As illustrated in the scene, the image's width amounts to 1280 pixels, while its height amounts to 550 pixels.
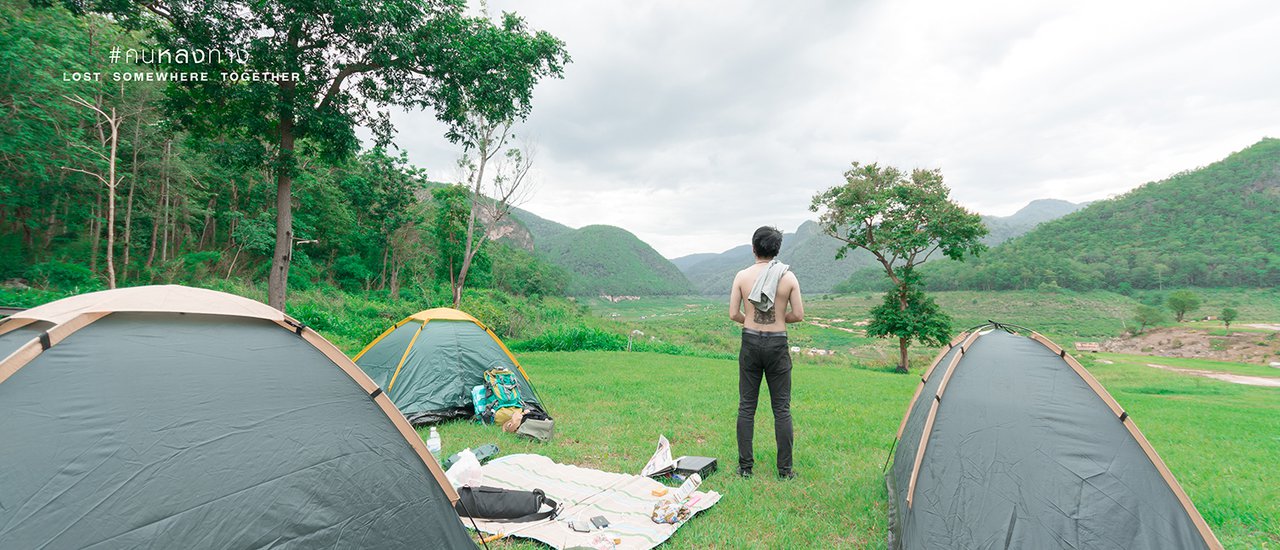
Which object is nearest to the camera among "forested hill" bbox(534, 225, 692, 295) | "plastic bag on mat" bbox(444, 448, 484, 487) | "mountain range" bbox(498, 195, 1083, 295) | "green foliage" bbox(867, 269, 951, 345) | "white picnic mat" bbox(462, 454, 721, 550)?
"white picnic mat" bbox(462, 454, 721, 550)

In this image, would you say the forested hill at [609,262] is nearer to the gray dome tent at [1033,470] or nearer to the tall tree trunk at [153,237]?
the tall tree trunk at [153,237]

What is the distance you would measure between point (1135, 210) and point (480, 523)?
91505mm

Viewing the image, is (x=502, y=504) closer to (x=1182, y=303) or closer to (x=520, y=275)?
(x=520, y=275)

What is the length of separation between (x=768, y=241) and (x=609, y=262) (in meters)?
103

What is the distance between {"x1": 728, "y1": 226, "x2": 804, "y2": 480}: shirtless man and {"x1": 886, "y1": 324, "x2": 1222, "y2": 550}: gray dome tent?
1095 mm

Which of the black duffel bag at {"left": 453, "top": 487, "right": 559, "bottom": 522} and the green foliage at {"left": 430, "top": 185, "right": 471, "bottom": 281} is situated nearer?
the black duffel bag at {"left": 453, "top": 487, "right": 559, "bottom": 522}

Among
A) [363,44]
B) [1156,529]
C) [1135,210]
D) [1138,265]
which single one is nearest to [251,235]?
[363,44]

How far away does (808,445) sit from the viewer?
566 centimetres

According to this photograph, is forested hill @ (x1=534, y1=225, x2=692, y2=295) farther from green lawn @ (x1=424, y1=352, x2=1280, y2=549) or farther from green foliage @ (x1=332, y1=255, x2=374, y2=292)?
green lawn @ (x1=424, y1=352, x2=1280, y2=549)

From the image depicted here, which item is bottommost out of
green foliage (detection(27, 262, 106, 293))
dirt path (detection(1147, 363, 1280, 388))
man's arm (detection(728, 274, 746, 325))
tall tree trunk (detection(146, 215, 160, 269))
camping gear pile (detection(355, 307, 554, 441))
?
dirt path (detection(1147, 363, 1280, 388))

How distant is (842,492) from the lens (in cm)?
405

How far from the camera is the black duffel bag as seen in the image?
349 centimetres

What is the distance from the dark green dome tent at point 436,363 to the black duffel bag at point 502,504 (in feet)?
9.62

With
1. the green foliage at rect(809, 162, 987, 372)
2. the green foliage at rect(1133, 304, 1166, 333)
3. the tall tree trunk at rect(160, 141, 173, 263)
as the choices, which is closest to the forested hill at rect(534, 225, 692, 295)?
the tall tree trunk at rect(160, 141, 173, 263)
